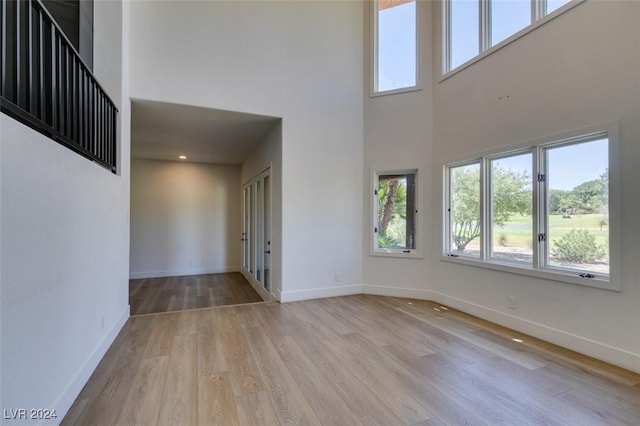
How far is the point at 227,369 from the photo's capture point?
2.38 metres

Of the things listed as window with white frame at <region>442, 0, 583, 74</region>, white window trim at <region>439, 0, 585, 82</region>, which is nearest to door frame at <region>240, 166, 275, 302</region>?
white window trim at <region>439, 0, 585, 82</region>

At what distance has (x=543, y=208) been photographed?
122 inches

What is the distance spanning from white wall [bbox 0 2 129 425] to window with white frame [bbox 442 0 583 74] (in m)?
4.58

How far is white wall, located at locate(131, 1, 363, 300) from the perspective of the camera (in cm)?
370

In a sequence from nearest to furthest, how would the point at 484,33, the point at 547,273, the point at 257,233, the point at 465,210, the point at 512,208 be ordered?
the point at 547,273 → the point at 512,208 → the point at 484,33 → the point at 465,210 → the point at 257,233

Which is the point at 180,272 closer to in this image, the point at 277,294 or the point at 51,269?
Answer: the point at 277,294

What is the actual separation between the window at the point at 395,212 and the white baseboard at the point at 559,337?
3.68 feet

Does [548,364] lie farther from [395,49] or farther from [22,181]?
[395,49]

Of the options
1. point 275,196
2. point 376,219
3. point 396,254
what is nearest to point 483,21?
point 376,219

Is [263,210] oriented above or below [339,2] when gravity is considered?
below

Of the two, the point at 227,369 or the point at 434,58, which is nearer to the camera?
the point at 227,369

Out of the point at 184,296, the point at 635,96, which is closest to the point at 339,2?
the point at 635,96

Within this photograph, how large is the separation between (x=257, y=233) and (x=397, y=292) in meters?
2.94

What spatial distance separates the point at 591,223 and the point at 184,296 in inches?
225
